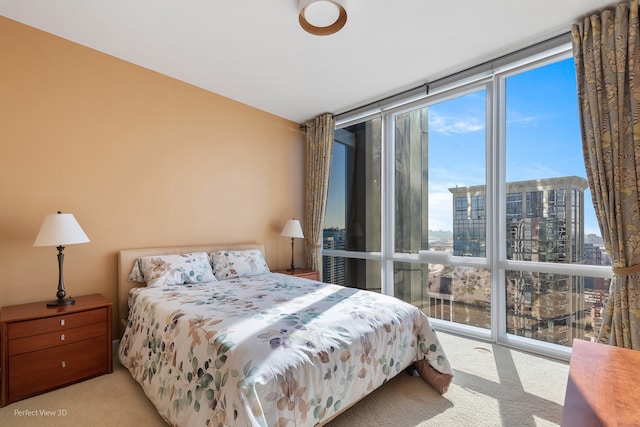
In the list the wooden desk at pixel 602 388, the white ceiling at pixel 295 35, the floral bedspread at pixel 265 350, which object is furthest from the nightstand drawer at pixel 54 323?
the wooden desk at pixel 602 388

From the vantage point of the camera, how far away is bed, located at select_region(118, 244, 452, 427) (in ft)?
4.57

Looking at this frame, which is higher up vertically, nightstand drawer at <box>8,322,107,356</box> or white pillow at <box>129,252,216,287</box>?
white pillow at <box>129,252,216,287</box>

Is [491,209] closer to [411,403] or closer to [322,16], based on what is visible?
[411,403]

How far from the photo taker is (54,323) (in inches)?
84.3

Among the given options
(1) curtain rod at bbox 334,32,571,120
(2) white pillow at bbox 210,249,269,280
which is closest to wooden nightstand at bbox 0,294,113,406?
(2) white pillow at bbox 210,249,269,280

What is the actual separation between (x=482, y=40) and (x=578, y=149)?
1.24 metres

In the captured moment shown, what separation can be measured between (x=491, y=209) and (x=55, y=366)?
3.85 m

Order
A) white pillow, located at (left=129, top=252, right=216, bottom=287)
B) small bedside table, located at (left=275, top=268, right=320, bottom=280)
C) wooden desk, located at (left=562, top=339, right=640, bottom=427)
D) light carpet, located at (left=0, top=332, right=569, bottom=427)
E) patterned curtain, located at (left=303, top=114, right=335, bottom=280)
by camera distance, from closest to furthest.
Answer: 1. wooden desk, located at (left=562, top=339, right=640, bottom=427)
2. light carpet, located at (left=0, top=332, right=569, bottom=427)
3. white pillow, located at (left=129, top=252, right=216, bottom=287)
4. small bedside table, located at (left=275, top=268, right=320, bottom=280)
5. patterned curtain, located at (left=303, top=114, right=335, bottom=280)

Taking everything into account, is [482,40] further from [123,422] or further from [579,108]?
[123,422]

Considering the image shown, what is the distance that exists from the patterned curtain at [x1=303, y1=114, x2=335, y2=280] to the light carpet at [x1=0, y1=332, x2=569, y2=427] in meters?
2.34

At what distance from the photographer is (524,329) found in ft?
9.44

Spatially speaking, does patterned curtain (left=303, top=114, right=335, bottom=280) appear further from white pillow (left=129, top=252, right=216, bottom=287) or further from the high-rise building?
the high-rise building

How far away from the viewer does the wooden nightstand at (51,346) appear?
1.98m

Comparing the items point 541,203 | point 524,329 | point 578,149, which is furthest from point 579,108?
point 524,329
